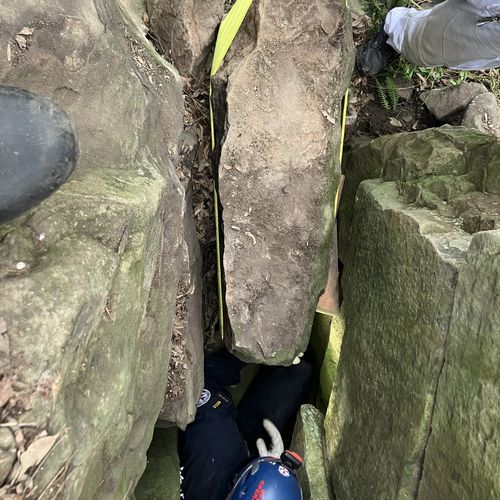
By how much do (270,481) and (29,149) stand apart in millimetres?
2314

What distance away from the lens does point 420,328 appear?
229 centimetres

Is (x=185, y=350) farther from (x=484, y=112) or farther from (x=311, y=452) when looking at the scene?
(x=484, y=112)

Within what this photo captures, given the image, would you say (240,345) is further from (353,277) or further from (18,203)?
(18,203)

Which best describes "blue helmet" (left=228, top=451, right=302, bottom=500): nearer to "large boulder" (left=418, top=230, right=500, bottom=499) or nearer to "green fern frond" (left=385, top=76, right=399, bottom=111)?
"large boulder" (left=418, top=230, right=500, bottom=499)

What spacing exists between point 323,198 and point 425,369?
1.17 meters

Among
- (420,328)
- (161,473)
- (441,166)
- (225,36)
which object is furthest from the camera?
(161,473)

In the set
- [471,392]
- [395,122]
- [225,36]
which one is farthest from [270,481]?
[395,122]

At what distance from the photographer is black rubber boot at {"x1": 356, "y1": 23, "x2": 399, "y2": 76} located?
11.9ft

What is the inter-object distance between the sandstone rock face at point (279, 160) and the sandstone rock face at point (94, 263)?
0.48 m

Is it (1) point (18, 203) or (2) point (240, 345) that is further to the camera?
(2) point (240, 345)

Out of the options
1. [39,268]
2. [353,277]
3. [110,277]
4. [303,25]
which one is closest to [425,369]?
[353,277]

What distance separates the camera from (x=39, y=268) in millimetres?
1540

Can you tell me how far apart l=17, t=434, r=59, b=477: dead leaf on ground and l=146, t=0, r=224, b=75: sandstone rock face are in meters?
2.30

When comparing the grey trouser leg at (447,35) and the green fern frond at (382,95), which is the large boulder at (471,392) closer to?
the grey trouser leg at (447,35)
